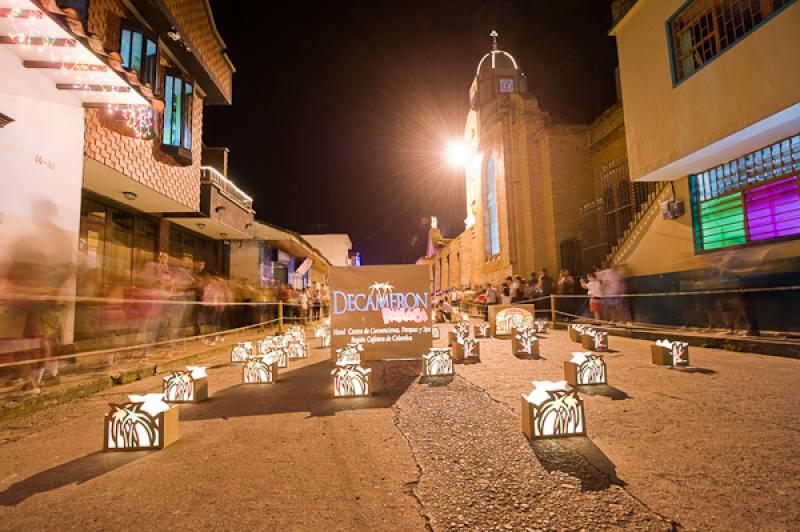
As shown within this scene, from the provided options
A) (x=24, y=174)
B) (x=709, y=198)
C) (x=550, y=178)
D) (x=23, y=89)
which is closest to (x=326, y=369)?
(x=24, y=174)

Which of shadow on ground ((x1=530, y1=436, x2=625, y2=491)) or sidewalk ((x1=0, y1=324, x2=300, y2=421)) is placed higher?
sidewalk ((x1=0, y1=324, x2=300, y2=421))

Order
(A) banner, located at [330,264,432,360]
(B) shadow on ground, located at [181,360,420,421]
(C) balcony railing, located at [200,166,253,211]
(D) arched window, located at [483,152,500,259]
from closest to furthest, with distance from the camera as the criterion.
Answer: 1. (B) shadow on ground, located at [181,360,420,421]
2. (A) banner, located at [330,264,432,360]
3. (C) balcony railing, located at [200,166,253,211]
4. (D) arched window, located at [483,152,500,259]

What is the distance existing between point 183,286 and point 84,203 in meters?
3.19

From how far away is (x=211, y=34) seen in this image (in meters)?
13.4

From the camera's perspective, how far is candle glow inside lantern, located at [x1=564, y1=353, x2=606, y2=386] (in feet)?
16.7

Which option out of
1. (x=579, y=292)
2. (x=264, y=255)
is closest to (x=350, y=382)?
(x=579, y=292)

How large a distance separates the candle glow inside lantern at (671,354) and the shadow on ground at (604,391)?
2004 millimetres

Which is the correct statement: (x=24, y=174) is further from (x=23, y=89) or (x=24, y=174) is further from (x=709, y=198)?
(x=709, y=198)

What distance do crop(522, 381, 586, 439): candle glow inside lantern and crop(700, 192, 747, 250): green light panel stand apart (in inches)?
375

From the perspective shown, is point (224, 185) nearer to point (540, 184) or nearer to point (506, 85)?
point (540, 184)

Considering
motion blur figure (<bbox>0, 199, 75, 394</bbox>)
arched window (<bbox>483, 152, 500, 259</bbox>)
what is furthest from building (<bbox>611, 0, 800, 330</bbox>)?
arched window (<bbox>483, 152, 500, 259</bbox>)

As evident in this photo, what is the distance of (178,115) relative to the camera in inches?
464

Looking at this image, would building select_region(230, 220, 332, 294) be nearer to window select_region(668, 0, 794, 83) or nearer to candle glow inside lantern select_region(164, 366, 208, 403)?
candle glow inside lantern select_region(164, 366, 208, 403)

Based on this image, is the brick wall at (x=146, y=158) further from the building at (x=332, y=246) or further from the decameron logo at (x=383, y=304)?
the building at (x=332, y=246)
